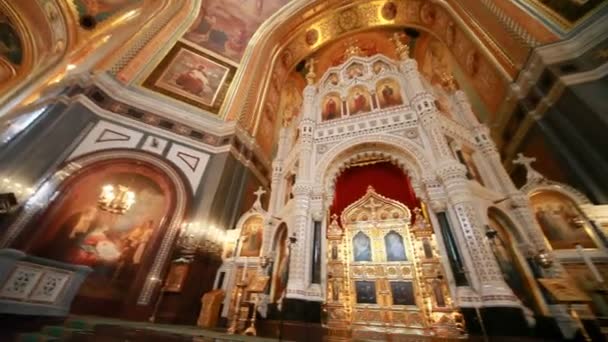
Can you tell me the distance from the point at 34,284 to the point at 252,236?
5.07 metres

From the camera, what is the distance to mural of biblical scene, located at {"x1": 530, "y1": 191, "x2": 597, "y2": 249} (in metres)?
5.53

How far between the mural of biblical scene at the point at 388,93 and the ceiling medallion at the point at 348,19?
9.67 metres

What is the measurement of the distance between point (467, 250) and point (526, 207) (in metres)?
2.45

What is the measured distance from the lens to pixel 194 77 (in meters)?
11.9

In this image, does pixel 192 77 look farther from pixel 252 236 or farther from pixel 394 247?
pixel 394 247

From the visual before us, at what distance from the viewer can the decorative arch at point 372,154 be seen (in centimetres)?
704

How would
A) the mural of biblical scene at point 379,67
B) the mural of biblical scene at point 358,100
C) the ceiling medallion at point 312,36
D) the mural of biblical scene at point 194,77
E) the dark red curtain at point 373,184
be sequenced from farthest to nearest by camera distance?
the ceiling medallion at point 312,36 → the mural of biblical scene at point 194,77 → the mural of biblical scene at point 379,67 → the mural of biblical scene at point 358,100 → the dark red curtain at point 373,184

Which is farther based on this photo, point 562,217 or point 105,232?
point 105,232

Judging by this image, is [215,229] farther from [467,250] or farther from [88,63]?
[88,63]

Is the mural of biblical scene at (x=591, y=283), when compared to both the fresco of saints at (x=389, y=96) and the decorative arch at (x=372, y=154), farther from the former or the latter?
the fresco of saints at (x=389, y=96)

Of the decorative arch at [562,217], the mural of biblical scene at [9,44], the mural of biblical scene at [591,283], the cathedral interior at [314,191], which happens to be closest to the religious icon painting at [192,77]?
the cathedral interior at [314,191]

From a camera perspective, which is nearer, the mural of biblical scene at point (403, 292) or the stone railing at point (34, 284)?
the stone railing at point (34, 284)

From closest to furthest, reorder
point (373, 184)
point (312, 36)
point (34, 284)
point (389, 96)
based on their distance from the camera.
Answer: point (34, 284) < point (373, 184) < point (389, 96) < point (312, 36)

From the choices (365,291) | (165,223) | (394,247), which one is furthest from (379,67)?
(165,223)
